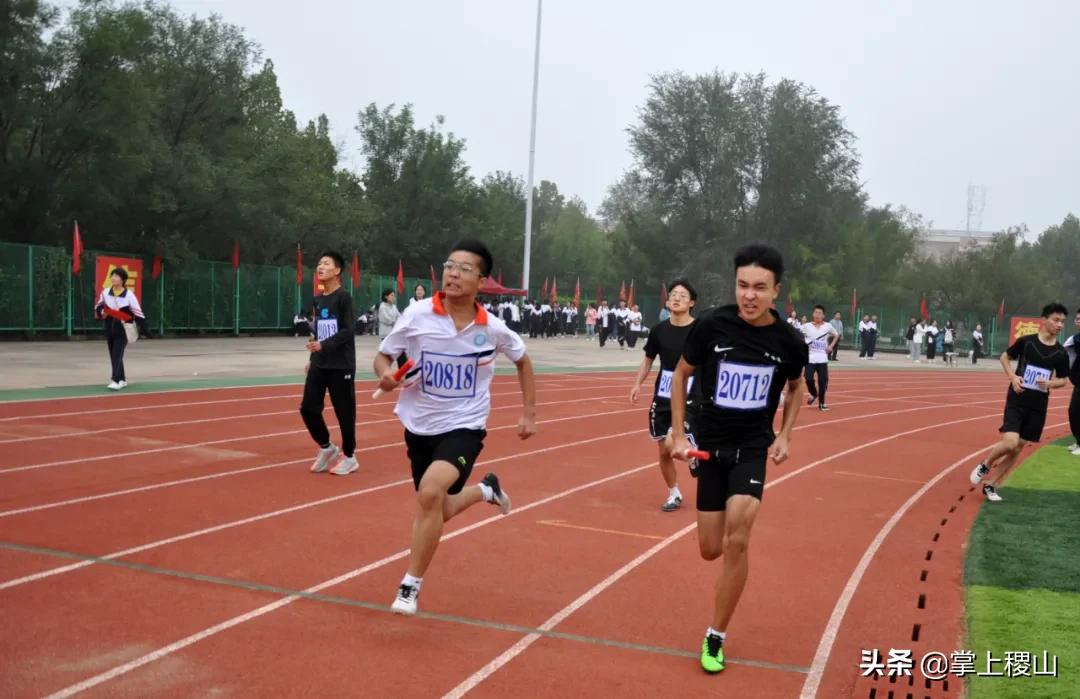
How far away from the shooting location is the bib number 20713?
5.19m

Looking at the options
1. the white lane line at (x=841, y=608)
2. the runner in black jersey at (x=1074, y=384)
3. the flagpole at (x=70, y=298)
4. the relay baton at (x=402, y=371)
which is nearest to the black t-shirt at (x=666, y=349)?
the white lane line at (x=841, y=608)

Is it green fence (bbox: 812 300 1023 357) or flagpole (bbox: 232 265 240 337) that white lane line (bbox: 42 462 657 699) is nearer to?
flagpole (bbox: 232 265 240 337)

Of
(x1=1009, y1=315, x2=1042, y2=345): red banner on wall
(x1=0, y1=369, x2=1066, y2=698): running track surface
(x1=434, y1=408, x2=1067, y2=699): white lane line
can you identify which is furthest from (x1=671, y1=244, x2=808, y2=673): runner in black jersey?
(x1=1009, y1=315, x2=1042, y2=345): red banner on wall

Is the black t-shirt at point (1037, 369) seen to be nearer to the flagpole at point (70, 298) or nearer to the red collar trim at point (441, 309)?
the red collar trim at point (441, 309)

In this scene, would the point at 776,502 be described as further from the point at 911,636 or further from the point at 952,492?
the point at 911,636

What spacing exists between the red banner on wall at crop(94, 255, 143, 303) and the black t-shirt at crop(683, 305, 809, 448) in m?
24.9

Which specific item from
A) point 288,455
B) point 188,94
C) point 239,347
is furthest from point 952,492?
point 188,94

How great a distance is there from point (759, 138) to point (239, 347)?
39.1 m

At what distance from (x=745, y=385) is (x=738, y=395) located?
0.06 m

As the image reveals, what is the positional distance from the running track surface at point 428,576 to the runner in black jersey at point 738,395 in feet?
2.17

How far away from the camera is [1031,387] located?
33.2ft

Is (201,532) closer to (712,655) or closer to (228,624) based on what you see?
(228,624)

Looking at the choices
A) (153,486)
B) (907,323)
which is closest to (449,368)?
(153,486)

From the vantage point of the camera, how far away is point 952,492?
10.9 m
